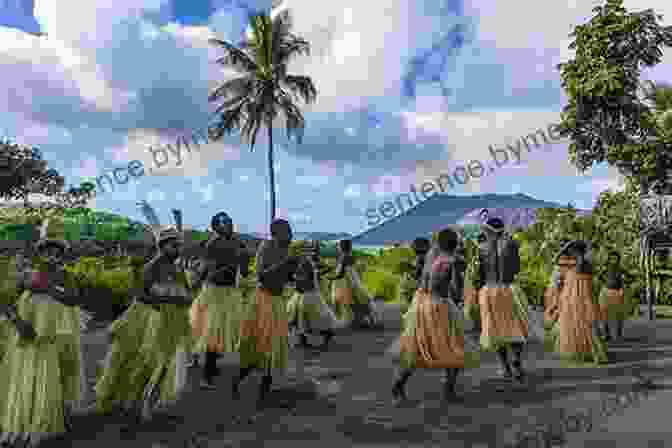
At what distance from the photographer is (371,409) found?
17.8 feet

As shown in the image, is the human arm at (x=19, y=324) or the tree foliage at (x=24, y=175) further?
the tree foliage at (x=24, y=175)

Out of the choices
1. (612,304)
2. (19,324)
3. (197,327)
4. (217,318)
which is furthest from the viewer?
(612,304)

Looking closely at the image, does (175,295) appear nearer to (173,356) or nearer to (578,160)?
(173,356)

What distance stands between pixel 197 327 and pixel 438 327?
2.48 m

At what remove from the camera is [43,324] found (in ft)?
15.8

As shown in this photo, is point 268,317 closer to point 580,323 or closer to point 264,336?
point 264,336

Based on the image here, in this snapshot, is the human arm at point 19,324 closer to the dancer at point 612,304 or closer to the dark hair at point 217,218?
the dark hair at point 217,218

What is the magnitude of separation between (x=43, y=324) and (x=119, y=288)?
870 centimetres

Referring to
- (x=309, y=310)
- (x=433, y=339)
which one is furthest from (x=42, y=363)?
(x=309, y=310)

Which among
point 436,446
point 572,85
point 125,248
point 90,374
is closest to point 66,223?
point 125,248

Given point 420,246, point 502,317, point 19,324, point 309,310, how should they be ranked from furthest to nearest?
point 420,246 → point 309,310 → point 502,317 → point 19,324

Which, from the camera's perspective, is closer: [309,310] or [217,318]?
[217,318]

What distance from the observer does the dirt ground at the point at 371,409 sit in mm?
4578

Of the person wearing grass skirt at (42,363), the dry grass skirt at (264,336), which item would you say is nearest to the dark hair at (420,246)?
the dry grass skirt at (264,336)
